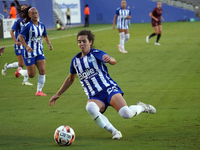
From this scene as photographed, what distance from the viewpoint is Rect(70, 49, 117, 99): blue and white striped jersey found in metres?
5.61

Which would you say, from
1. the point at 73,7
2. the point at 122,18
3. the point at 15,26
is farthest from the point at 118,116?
the point at 73,7

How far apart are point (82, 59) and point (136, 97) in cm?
340

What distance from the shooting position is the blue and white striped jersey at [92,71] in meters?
5.61

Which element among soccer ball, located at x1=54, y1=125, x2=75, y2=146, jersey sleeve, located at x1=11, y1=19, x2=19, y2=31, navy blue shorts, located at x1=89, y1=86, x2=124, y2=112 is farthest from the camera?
jersey sleeve, located at x1=11, y1=19, x2=19, y2=31

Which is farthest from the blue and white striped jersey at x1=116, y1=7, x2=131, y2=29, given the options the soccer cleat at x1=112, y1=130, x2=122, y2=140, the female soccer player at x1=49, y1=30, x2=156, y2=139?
the soccer cleat at x1=112, y1=130, x2=122, y2=140

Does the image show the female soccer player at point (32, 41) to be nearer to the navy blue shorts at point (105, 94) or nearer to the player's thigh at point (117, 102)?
the navy blue shorts at point (105, 94)

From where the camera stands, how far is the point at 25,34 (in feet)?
29.4

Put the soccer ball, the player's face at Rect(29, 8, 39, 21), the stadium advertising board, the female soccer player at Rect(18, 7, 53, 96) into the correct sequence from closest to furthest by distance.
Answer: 1. the soccer ball
2. the player's face at Rect(29, 8, 39, 21)
3. the female soccer player at Rect(18, 7, 53, 96)
4. the stadium advertising board

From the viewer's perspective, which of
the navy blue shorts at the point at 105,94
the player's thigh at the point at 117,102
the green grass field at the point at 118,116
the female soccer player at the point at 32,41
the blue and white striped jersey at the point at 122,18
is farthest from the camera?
the blue and white striped jersey at the point at 122,18

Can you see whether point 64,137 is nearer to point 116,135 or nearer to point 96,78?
point 116,135

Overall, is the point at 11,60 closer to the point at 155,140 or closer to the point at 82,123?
the point at 82,123

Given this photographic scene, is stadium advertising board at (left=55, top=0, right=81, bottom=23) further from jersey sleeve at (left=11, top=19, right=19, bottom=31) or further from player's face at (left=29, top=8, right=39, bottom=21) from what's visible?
player's face at (left=29, top=8, right=39, bottom=21)

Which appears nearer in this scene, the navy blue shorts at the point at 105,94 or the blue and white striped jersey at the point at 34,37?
the navy blue shorts at the point at 105,94


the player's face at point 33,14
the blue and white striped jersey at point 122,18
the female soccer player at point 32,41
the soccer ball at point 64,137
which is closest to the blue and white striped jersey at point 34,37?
the female soccer player at point 32,41
